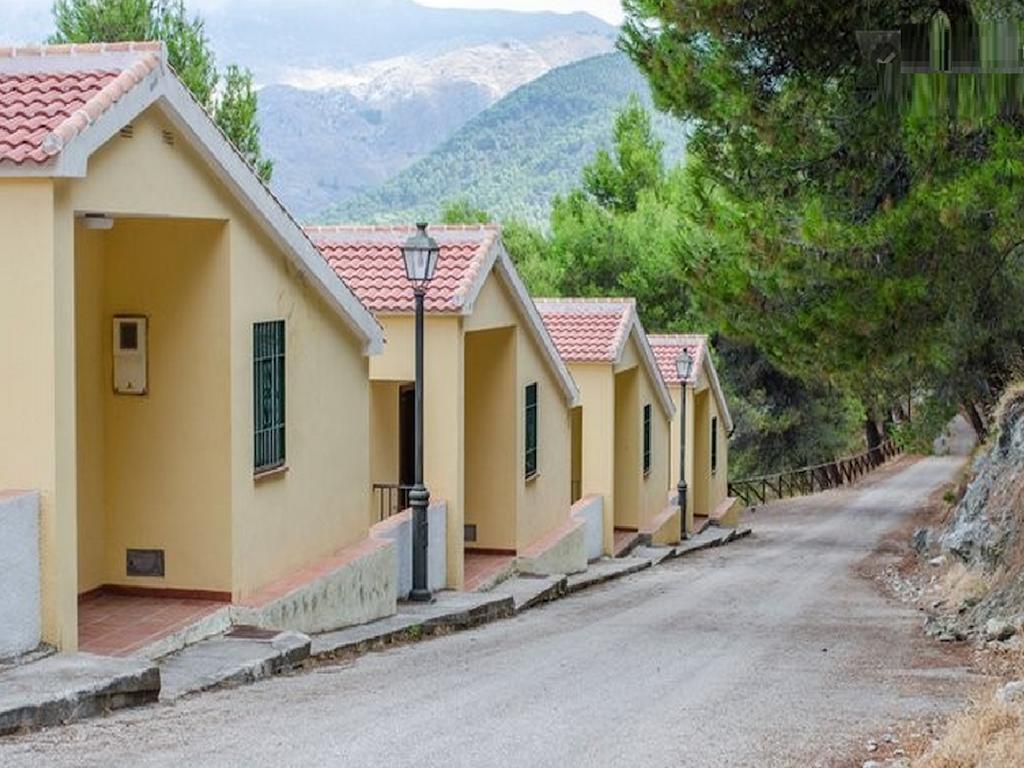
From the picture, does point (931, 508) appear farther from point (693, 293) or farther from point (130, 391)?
point (130, 391)

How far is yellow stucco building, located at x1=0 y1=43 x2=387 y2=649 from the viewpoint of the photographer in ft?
31.5

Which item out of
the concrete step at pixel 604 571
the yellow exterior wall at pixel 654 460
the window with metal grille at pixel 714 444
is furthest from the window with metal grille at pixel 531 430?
the window with metal grille at pixel 714 444

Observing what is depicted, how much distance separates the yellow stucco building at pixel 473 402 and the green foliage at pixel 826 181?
2679 mm

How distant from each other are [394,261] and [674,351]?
16613 millimetres

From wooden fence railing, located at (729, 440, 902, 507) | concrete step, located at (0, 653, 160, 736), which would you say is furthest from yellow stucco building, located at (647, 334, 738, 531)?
concrete step, located at (0, 653, 160, 736)

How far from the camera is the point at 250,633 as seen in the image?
1198 cm

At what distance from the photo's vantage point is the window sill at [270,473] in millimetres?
12859

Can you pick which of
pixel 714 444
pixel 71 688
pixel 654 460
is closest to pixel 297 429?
pixel 71 688

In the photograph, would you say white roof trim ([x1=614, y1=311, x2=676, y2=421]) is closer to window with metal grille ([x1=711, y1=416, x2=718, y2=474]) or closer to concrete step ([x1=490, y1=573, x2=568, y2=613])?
window with metal grille ([x1=711, y1=416, x2=718, y2=474])

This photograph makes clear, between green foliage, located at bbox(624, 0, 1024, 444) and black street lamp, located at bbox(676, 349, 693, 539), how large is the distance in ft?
42.0

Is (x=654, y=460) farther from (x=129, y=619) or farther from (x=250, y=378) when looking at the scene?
(x=129, y=619)

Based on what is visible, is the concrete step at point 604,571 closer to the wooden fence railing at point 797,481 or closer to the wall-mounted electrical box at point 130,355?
the wall-mounted electrical box at point 130,355

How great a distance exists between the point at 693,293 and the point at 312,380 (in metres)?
6.71

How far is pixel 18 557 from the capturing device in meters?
9.38
